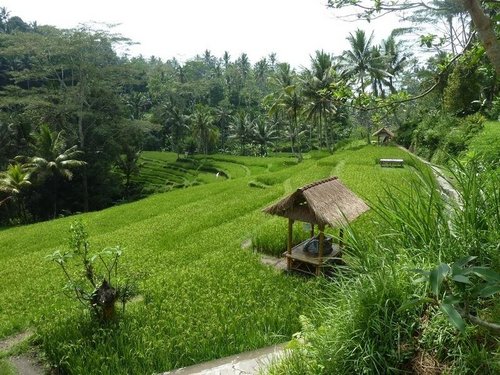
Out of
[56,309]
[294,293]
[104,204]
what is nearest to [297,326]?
[294,293]

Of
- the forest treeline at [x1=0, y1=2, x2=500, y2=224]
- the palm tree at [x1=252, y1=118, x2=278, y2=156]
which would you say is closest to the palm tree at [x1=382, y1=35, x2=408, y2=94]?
the forest treeline at [x1=0, y1=2, x2=500, y2=224]

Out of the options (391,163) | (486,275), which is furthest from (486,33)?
(391,163)

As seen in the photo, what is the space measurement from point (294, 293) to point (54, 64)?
3108cm

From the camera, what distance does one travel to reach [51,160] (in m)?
26.0

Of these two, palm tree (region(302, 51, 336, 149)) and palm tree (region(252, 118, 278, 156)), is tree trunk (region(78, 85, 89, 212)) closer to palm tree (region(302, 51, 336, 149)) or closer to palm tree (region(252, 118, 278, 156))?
palm tree (region(302, 51, 336, 149))

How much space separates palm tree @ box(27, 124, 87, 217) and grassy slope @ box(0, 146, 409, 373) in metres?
9.95

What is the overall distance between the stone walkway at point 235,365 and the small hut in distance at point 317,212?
2.78 metres

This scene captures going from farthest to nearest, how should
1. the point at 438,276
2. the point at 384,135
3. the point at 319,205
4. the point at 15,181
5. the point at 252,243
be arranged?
the point at 384,135 < the point at 15,181 < the point at 252,243 < the point at 319,205 < the point at 438,276

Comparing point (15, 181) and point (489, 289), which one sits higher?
point (489, 289)

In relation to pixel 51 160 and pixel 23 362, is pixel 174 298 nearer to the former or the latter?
pixel 23 362

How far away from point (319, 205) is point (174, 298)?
3412 mm

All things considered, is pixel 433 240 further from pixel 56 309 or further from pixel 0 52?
pixel 0 52

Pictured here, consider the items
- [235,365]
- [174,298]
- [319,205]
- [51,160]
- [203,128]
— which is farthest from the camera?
[203,128]

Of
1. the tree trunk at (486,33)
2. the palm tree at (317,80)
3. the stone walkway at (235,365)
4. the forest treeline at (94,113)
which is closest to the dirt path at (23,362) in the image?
the stone walkway at (235,365)
